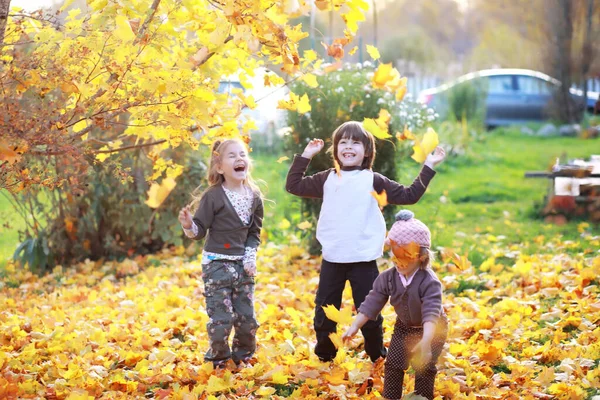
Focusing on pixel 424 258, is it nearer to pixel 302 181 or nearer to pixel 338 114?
pixel 302 181

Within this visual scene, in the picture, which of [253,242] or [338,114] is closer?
[253,242]

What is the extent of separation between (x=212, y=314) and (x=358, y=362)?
0.73 meters

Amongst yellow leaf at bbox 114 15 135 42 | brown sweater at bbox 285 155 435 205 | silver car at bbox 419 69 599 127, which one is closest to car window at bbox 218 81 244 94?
brown sweater at bbox 285 155 435 205

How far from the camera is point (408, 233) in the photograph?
3.12 m

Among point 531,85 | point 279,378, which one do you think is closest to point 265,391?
point 279,378

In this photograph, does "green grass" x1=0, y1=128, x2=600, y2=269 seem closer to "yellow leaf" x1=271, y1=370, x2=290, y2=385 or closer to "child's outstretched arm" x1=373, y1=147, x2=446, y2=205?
"child's outstretched arm" x1=373, y1=147, x2=446, y2=205

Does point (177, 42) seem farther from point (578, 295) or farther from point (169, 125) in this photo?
point (578, 295)

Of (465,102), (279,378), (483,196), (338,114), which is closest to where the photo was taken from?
(279,378)

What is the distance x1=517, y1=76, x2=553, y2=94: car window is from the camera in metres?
18.3

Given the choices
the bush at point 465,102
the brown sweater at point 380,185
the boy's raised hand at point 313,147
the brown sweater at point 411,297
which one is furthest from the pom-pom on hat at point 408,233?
the bush at point 465,102

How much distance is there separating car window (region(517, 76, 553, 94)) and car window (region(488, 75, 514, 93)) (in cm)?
20

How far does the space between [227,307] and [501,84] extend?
15.7 meters

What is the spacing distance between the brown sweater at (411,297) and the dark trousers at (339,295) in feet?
1.99

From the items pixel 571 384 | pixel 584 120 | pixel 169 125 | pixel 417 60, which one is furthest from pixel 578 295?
pixel 417 60
